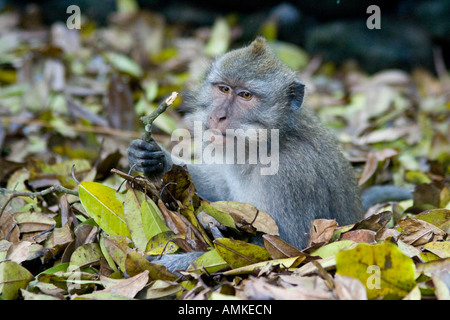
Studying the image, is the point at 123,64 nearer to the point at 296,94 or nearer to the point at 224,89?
the point at 224,89

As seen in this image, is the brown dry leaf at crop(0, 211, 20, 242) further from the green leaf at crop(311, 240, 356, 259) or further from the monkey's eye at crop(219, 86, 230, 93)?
the green leaf at crop(311, 240, 356, 259)

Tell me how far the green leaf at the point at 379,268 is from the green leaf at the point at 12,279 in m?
1.99

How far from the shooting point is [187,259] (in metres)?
3.73

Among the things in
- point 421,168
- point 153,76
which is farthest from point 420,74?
point 153,76

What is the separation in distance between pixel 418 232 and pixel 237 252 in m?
1.47

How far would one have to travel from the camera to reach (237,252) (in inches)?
142

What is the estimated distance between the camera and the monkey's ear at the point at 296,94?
4.57 metres

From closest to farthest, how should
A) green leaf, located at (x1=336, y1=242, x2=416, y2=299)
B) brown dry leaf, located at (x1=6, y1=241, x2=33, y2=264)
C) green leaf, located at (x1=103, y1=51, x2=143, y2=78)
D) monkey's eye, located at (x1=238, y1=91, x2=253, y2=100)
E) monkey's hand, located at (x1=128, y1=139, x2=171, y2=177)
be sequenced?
green leaf, located at (x1=336, y1=242, x2=416, y2=299)
brown dry leaf, located at (x1=6, y1=241, x2=33, y2=264)
monkey's hand, located at (x1=128, y1=139, x2=171, y2=177)
monkey's eye, located at (x1=238, y1=91, x2=253, y2=100)
green leaf, located at (x1=103, y1=51, x2=143, y2=78)

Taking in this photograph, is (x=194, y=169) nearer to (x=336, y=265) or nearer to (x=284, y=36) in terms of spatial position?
(x=336, y=265)

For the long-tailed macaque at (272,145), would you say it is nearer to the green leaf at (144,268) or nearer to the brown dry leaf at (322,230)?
the brown dry leaf at (322,230)

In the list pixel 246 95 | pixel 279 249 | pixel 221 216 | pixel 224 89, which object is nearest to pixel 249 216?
pixel 221 216

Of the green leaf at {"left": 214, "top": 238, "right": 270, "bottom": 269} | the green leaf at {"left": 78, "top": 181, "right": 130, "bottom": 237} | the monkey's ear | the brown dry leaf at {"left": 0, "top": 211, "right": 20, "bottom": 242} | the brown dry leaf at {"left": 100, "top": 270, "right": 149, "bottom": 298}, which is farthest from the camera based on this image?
the monkey's ear

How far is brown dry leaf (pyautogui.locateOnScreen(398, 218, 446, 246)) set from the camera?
4.03 m

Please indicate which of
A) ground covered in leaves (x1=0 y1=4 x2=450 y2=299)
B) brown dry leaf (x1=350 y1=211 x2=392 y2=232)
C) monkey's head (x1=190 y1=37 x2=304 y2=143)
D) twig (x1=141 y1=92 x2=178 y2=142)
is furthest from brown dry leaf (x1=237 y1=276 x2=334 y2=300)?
monkey's head (x1=190 y1=37 x2=304 y2=143)
